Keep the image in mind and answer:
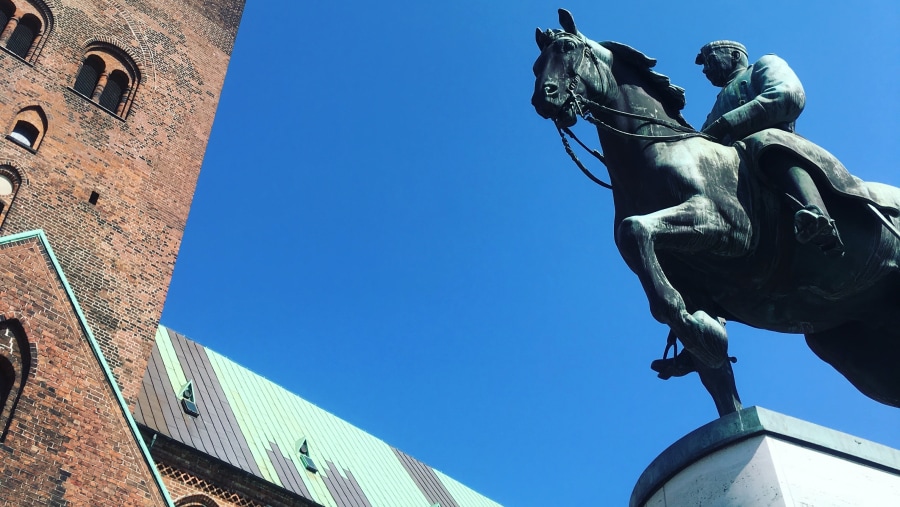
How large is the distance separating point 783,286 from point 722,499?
1.60 meters

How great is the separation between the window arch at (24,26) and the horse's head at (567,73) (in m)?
17.7

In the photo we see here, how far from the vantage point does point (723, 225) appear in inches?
180

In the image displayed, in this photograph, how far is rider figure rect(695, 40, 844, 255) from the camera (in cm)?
447

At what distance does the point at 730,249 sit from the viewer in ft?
15.1

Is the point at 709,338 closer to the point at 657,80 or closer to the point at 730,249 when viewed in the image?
the point at 730,249

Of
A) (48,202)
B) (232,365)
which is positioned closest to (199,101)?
(48,202)

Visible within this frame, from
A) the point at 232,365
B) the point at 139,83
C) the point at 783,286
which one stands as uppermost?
the point at 139,83

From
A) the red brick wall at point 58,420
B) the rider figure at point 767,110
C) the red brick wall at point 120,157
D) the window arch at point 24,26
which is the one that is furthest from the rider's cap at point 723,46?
the window arch at point 24,26

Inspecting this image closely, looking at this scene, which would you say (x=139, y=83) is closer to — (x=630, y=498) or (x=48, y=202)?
(x=48, y=202)

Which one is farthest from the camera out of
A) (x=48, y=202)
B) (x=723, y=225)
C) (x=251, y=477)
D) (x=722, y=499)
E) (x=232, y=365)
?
(x=232, y=365)

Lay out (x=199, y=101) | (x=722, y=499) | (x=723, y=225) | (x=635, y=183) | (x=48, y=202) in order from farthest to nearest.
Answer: (x=199, y=101) → (x=48, y=202) → (x=635, y=183) → (x=723, y=225) → (x=722, y=499)

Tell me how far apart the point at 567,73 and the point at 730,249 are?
1.49 metres

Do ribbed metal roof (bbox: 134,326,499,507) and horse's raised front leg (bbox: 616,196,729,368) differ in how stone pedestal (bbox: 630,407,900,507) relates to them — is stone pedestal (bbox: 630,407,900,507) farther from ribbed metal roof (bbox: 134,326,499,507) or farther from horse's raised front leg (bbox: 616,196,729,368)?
ribbed metal roof (bbox: 134,326,499,507)

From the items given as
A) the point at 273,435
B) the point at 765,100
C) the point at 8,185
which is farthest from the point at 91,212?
the point at 765,100
